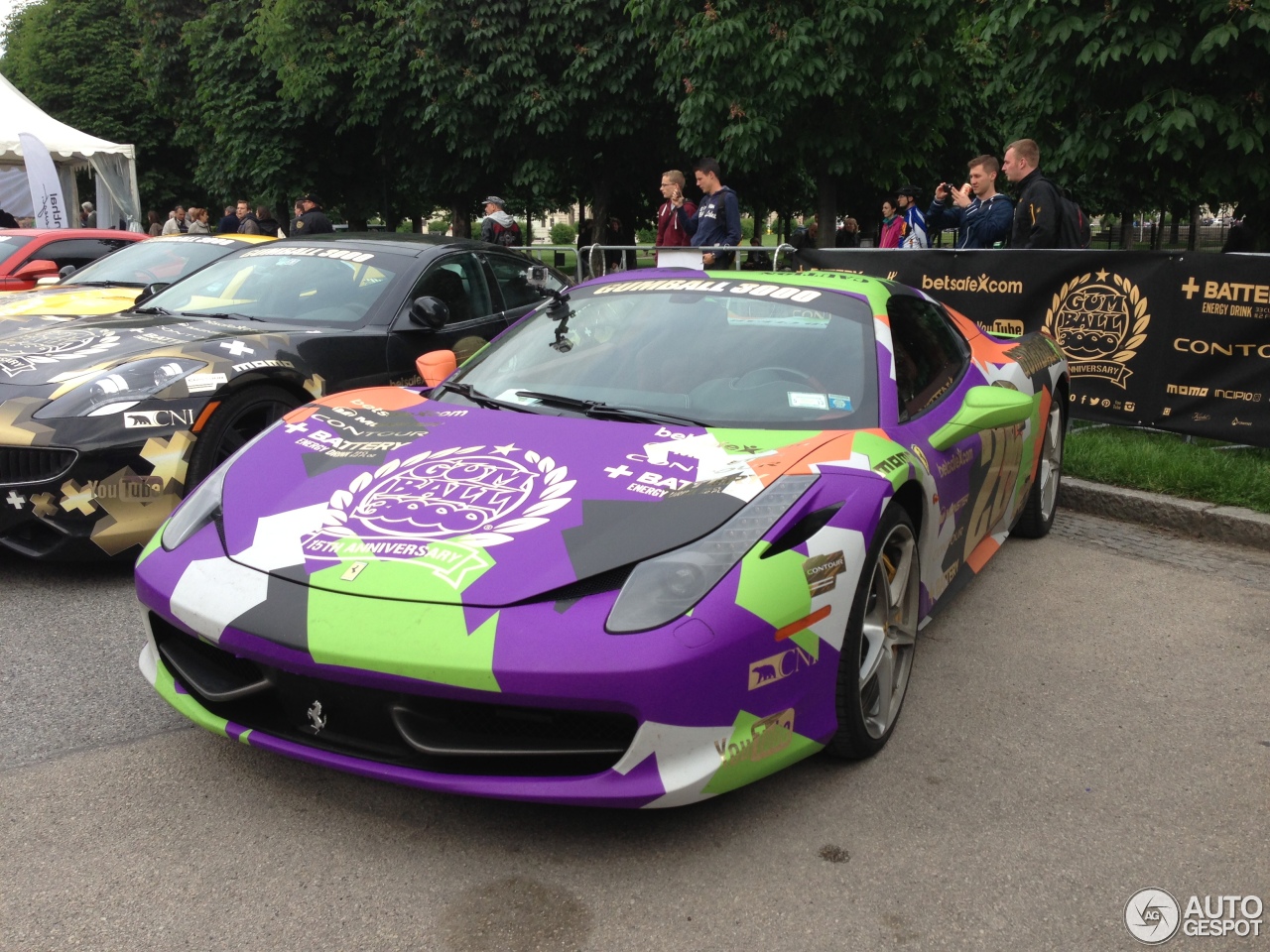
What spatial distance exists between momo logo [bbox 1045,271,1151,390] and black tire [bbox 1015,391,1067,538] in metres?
1.64

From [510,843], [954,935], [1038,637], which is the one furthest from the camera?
[1038,637]

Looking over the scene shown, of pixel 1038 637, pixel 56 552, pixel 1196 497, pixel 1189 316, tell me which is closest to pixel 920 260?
pixel 1189 316

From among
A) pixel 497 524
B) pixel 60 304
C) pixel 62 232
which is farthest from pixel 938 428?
pixel 62 232

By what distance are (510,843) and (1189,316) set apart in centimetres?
567

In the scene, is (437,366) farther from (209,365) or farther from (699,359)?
(209,365)

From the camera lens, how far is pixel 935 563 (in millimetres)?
3656

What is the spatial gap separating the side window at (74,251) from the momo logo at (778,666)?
8.58m

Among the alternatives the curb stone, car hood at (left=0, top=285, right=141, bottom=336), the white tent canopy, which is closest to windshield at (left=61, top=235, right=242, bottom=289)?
car hood at (left=0, top=285, right=141, bottom=336)

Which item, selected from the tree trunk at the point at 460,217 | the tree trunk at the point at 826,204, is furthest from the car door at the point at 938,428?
the tree trunk at the point at 460,217

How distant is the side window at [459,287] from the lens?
20.2ft

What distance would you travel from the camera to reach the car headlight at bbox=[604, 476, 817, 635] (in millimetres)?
→ 2514

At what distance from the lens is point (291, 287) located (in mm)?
6000

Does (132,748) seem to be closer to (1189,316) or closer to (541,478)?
(541,478)

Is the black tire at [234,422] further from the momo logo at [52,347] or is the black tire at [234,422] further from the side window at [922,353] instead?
the side window at [922,353]
